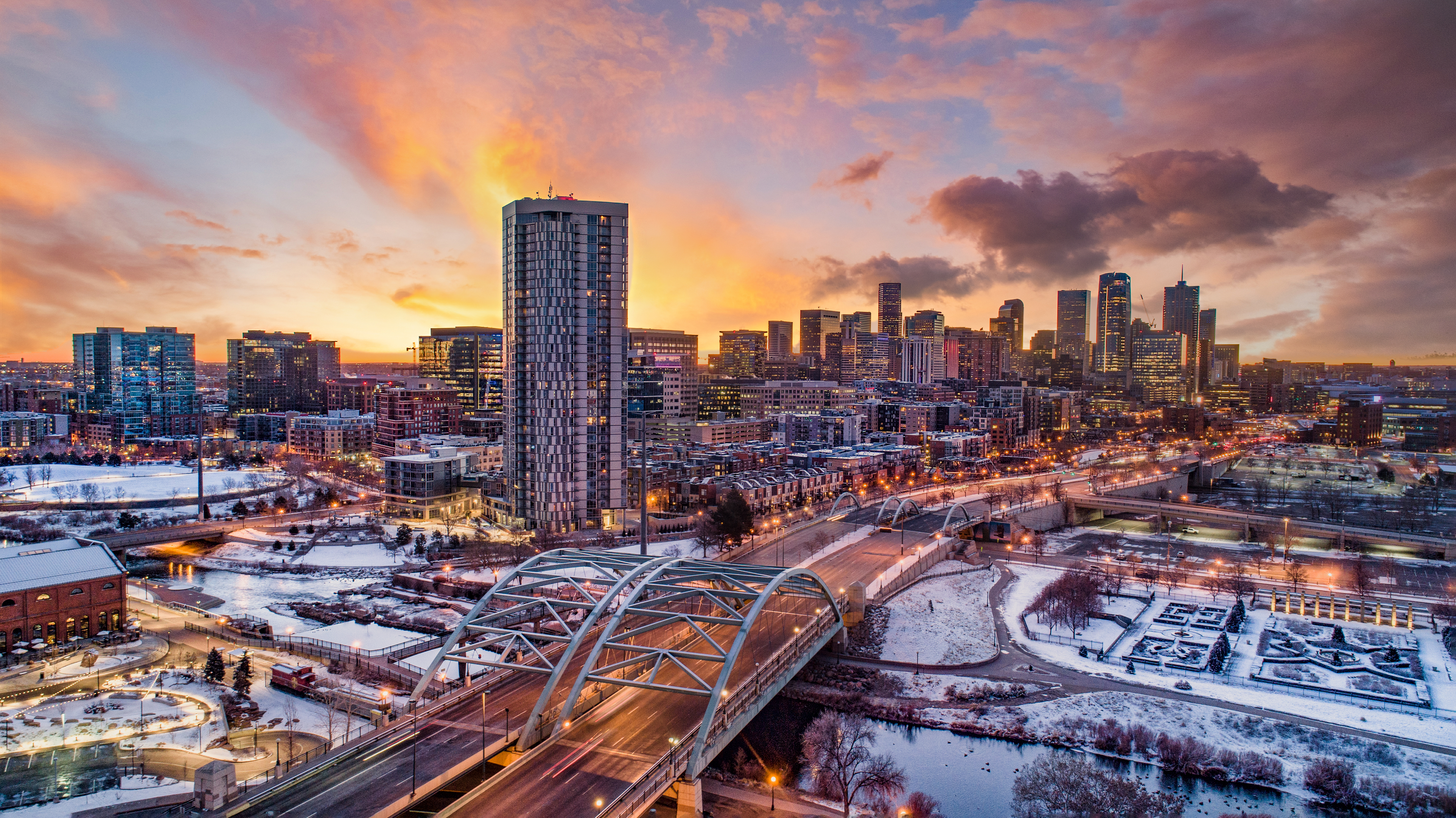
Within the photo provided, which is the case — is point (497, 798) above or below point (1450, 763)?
above

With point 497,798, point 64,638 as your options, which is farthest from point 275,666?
point 497,798

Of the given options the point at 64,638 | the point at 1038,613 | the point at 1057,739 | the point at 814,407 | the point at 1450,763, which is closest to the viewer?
the point at 1450,763

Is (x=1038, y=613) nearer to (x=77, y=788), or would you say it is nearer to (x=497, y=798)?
(x=497, y=798)

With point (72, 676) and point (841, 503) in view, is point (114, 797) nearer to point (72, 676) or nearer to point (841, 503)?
point (72, 676)

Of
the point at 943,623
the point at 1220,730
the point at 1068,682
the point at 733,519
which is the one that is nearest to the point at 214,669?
the point at 733,519

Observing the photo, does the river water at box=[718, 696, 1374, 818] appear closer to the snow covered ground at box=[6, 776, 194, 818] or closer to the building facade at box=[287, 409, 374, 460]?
the snow covered ground at box=[6, 776, 194, 818]

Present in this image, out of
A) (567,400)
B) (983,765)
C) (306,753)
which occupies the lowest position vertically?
(983,765)

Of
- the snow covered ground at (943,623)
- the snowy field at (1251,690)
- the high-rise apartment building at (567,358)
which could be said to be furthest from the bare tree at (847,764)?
the high-rise apartment building at (567,358)

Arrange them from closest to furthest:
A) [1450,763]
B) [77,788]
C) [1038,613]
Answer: [77,788] < [1450,763] < [1038,613]
